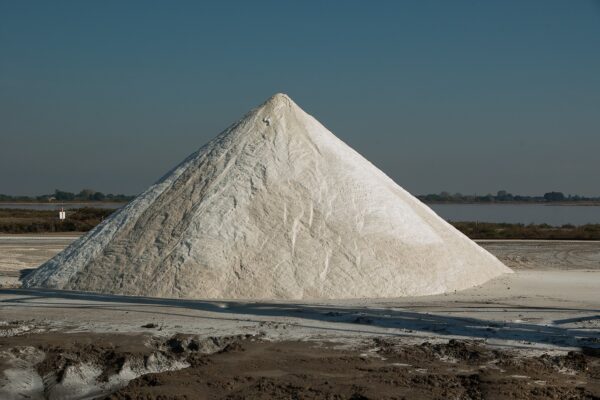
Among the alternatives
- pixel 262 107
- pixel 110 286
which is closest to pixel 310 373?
pixel 110 286

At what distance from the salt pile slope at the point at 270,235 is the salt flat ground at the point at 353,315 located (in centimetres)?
58

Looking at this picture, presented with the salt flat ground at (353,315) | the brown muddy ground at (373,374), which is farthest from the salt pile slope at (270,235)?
the brown muddy ground at (373,374)

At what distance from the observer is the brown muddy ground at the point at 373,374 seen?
21.1 feet

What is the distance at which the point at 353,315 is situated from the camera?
10156 mm

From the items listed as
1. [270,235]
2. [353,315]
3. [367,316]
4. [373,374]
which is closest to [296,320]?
[353,315]

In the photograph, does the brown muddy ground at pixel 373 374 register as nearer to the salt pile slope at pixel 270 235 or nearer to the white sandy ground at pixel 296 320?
the white sandy ground at pixel 296 320

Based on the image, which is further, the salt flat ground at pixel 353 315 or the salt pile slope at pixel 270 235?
the salt pile slope at pixel 270 235

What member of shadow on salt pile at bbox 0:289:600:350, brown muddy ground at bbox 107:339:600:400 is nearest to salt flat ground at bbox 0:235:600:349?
shadow on salt pile at bbox 0:289:600:350

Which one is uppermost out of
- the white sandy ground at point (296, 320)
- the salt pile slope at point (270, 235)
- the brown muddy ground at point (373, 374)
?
the salt pile slope at point (270, 235)

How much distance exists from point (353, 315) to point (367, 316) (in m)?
0.22

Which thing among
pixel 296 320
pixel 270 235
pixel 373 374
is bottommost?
pixel 373 374

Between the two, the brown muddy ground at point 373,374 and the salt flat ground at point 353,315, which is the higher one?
the salt flat ground at point 353,315

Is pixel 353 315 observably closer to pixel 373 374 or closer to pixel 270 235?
pixel 373 374

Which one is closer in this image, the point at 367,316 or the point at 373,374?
the point at 373,374
